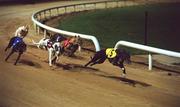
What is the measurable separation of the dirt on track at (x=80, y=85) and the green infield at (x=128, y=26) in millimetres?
5834

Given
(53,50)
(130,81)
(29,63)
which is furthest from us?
(29,63)

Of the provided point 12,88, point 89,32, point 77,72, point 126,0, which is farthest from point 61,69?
point 126,0

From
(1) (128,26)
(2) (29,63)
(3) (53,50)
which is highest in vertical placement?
(3) (53,50)

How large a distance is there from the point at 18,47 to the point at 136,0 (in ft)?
104

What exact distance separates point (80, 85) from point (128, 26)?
15.5 meters

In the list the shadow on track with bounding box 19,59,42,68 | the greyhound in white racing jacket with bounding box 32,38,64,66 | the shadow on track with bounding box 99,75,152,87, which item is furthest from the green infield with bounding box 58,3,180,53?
the shadow on track with bounding box 99,75,152,87

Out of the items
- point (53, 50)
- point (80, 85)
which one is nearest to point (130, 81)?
point (80, 85)

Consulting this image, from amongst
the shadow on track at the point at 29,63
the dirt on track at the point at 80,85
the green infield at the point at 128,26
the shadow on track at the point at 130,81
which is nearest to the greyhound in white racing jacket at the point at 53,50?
the dirt on track at the point at 80,85

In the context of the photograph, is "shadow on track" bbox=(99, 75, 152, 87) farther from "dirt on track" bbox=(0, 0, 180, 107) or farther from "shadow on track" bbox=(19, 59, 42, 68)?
"shadow on track" bbox=(19, 59, 42, 68)

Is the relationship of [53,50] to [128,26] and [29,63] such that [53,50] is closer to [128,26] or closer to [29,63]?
[29,63]

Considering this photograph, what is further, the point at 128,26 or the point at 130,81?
the point at 128,26

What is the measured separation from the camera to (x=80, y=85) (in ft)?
31.9

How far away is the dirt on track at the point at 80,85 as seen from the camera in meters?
8.55

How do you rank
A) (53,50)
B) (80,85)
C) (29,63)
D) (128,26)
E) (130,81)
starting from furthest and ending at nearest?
(128,26)
(29,63)
(53,50)
(130,81)
(80,85)
